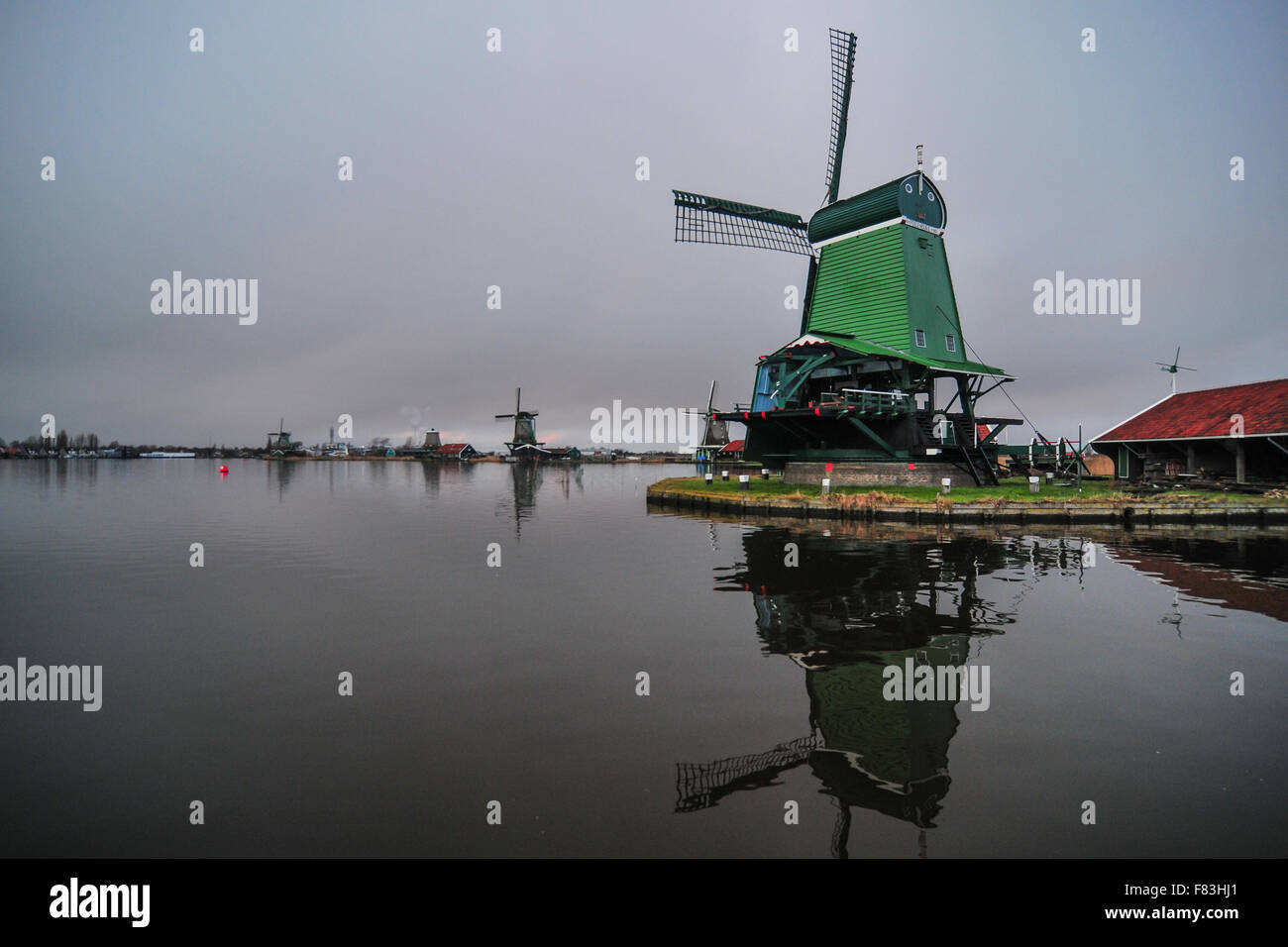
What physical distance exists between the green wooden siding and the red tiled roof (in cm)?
1674

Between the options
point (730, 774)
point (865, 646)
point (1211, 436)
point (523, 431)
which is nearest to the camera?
point (730, 774)

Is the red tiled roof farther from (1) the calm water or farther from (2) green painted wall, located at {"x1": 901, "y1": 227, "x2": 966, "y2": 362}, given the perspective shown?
(1) the calm water

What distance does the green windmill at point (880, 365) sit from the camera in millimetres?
35500

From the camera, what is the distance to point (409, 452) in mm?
199000

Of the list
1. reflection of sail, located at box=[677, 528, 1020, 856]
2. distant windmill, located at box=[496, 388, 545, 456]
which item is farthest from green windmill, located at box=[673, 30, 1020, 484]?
distant windmill, located at box=[496, 388, 545, 456]

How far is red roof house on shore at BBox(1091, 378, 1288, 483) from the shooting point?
31281 millimetres

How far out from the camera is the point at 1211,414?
114ft

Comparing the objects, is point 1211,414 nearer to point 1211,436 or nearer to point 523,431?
point 1211,436

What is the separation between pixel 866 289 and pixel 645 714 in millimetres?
37989

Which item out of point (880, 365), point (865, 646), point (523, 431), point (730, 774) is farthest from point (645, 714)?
point (523, 431)

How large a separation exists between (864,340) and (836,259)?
22.8 ft

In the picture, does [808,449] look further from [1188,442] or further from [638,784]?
[638,784]
